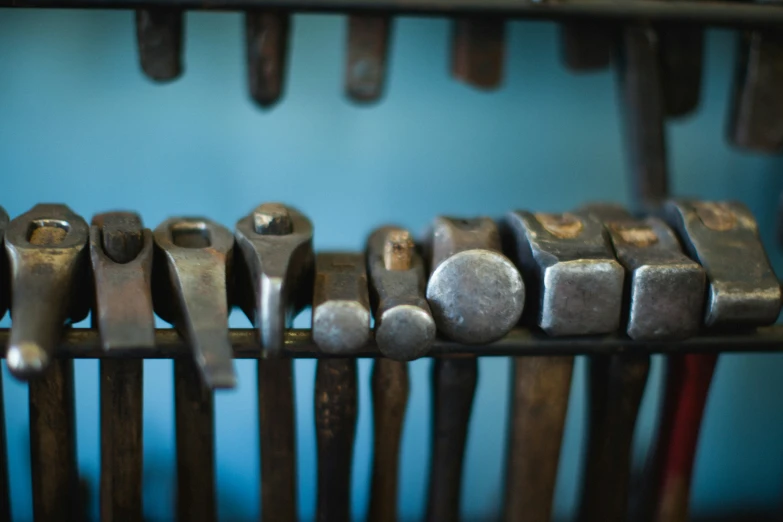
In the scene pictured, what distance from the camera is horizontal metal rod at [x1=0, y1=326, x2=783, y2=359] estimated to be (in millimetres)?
855

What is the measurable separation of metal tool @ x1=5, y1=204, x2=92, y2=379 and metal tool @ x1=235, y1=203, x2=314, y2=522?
0.58ft

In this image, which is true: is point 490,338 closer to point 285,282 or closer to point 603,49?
point 285,282

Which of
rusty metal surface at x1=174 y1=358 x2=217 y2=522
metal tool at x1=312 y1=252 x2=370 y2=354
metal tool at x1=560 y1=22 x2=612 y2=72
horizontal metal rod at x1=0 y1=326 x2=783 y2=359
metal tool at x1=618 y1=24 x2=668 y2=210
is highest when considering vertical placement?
metal tool at x1=560 y1=22 x2=612 y2=72

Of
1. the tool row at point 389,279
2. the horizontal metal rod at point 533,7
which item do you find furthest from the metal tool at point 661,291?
the horizontal metal rod at point 533,7

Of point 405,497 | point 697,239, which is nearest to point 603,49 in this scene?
point 697,239

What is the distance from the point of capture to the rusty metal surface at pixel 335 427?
0.97 m

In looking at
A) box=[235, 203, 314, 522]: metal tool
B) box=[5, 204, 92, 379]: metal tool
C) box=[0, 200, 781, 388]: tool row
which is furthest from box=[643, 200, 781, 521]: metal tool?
box=[5, 204, 92, 379]: metal tool

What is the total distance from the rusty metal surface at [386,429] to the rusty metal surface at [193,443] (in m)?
0.21

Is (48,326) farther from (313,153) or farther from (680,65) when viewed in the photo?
(680,65)

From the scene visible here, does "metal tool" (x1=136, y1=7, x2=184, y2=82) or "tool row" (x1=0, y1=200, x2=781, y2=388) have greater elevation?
"metal tool" (x1=136, y1=7, x2=184, y2=82)

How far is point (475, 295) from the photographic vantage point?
88 centimetres

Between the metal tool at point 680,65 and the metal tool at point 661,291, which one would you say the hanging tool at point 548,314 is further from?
the metal tool at point 680,65

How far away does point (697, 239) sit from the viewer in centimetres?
99

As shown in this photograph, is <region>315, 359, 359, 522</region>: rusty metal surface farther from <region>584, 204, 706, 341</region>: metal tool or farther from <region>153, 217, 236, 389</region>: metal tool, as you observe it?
<region>584, 204, 706, 341</region>: metal tool
